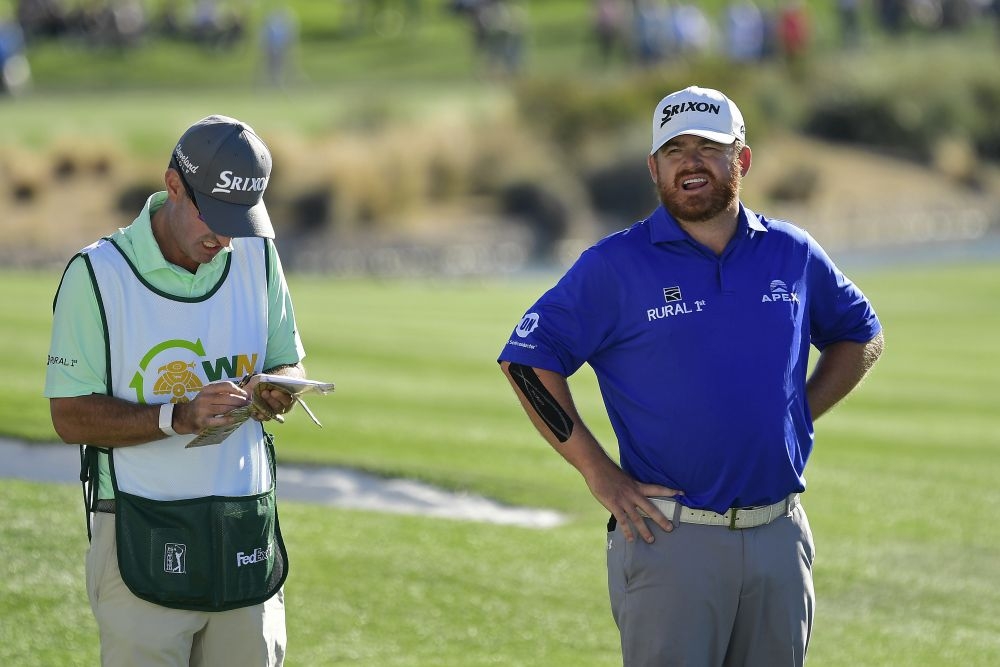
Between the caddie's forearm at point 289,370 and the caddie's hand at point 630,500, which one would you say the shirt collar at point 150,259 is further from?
the caddie's hand at point 630,500

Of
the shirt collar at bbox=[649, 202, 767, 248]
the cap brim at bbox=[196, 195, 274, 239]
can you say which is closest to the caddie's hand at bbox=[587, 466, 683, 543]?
the shirt collar at bbox=[649, 202, 767, 248]

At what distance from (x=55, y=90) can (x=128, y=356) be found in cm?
4623

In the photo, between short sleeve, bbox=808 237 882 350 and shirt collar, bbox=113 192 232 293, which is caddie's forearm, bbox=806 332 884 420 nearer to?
short sleeve, bbox=808 237 882 350

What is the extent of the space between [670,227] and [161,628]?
188 cm

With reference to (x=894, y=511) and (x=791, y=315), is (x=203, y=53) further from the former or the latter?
(x=791, y=315)

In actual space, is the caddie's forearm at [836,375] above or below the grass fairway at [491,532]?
above

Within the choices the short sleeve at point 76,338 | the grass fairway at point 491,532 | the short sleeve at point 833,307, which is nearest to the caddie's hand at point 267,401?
the short sleeve at point 76,338

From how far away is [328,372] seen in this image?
13844 mm

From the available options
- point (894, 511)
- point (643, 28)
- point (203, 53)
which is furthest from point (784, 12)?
point (894, 511)

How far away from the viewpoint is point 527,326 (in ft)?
15.5

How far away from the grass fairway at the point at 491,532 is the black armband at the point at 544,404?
218 cm

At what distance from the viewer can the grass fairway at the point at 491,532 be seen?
6.88 metres

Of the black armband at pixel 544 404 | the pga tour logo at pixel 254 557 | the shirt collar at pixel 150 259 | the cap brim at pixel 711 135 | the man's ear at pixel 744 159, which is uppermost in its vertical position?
the cap brim at pixel 711 135

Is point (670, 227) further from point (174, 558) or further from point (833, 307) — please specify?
point (174, 558)
